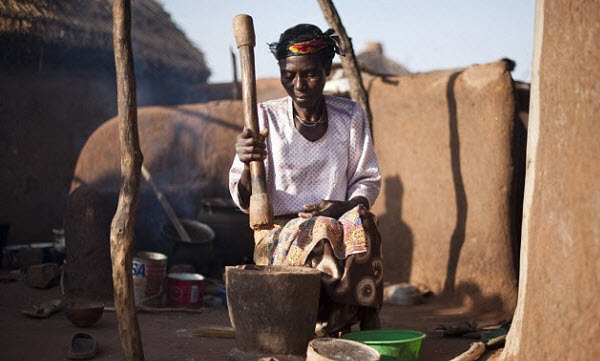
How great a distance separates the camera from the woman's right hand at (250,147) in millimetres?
3518

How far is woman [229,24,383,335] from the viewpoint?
3457 millimetres

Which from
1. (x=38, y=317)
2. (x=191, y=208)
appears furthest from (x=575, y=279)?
(x=191, y=208)

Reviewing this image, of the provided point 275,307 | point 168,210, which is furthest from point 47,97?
point 275,307

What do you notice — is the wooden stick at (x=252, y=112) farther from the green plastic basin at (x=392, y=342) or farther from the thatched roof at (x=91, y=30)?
the thatched roof at (x=91, y=30)

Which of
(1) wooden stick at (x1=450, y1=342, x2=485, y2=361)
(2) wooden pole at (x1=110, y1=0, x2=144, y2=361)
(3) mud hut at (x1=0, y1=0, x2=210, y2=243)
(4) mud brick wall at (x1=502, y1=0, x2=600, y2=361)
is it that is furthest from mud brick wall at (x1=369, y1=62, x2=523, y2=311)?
(3) mud hut at (x1=0, y1=0, x2=210, y2=243)

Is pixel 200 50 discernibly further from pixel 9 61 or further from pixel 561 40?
pixel 561 40

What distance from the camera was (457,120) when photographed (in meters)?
5.85

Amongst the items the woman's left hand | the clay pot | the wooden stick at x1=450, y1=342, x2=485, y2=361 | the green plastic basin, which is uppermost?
the woman's left hand

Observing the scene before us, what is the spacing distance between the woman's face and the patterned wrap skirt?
0.66 m

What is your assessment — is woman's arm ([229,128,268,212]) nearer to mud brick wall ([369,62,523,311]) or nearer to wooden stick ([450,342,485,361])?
wooden stick ([450,342,485,361])

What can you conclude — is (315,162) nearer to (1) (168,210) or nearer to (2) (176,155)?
(1) (168,210)

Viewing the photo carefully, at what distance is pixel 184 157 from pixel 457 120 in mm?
2975

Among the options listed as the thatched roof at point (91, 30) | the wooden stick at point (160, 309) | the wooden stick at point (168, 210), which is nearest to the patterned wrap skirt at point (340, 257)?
the wooden stick at point (160, 309)

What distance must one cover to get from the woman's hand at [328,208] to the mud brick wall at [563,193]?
3.60 ft
